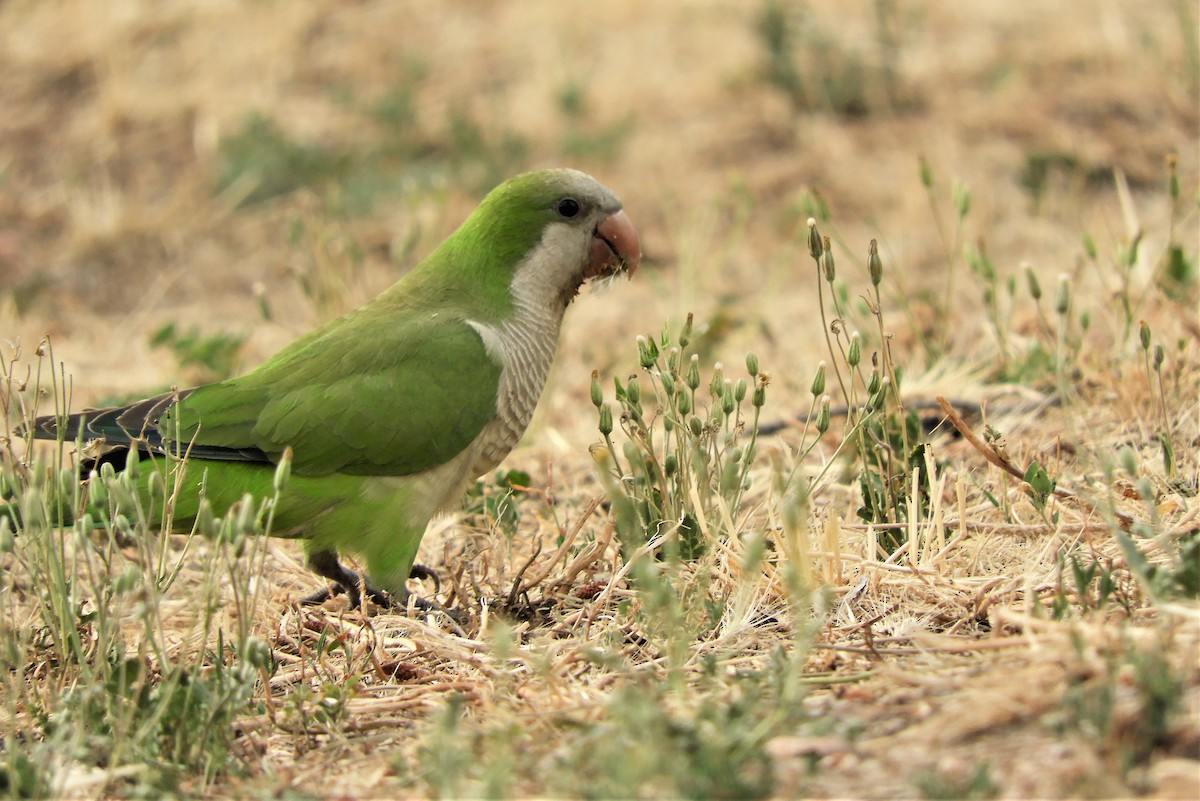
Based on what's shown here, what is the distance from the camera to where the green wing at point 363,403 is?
3.75 m

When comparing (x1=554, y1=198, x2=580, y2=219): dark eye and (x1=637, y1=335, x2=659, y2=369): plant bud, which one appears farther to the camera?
(x1=554, y1=198, x2=580, y2=219): dark eye

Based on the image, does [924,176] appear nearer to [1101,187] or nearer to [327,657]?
[327,657]

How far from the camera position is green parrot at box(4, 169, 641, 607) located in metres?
3.74

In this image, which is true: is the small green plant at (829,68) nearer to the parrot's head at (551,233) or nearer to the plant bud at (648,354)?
the parrot's head at (551,233)

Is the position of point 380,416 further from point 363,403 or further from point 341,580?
point 341,580

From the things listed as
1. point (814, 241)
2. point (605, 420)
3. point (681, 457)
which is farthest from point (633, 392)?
point (814, 241)

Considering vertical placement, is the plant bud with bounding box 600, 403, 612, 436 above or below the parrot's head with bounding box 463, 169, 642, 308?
below

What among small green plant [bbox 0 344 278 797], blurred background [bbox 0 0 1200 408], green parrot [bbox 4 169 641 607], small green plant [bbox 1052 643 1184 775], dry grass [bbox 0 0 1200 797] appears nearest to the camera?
small green plant [bbox 1052 643 1184 775]

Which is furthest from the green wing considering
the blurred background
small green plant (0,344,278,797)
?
the blurred background

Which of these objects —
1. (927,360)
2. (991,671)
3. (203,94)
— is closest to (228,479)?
(991,671)

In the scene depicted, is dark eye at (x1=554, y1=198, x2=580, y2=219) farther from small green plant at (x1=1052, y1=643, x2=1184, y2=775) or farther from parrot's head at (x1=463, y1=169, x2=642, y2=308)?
small green plant at (x1=1052, y1=643, x2=1184, y2=775)

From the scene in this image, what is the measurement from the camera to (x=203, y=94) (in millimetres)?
8188

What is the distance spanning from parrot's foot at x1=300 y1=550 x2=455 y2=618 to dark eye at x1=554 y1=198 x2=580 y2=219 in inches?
48.4

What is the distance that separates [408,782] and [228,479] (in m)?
1.63
